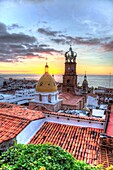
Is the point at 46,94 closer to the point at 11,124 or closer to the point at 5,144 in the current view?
the point at 11,124

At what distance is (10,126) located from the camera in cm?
735

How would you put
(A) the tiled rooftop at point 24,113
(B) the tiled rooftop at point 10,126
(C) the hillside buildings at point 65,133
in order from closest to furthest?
(C) the hillside buildings at point 65,133, (B) the tiled rooftop at point 10,126, (A) the tiled rooftop at point 24,113

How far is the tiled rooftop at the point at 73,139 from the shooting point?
6.38 metres

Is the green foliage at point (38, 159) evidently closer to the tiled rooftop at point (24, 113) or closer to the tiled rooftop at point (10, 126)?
the tiled rooftop at point (10, 126)

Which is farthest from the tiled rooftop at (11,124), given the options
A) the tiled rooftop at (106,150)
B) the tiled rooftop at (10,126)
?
the tiled rooftop at (106,150)

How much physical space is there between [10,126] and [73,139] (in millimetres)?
3091

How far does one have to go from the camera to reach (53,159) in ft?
12.2

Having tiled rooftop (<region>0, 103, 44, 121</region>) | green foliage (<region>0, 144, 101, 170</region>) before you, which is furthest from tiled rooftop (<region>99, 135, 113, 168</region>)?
tiled rooftop (<region>0, 103, 44, 121</region>)

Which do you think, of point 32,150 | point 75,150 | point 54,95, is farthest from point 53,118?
point 54,95

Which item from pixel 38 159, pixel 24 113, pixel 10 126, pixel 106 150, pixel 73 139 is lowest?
pixel 73 139

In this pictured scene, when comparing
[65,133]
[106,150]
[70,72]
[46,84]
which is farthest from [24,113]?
[70,72]

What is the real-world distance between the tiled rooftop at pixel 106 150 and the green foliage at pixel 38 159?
178 cm

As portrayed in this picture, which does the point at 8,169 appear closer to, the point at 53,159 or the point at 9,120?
the point at 53,159

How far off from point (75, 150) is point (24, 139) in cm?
247
